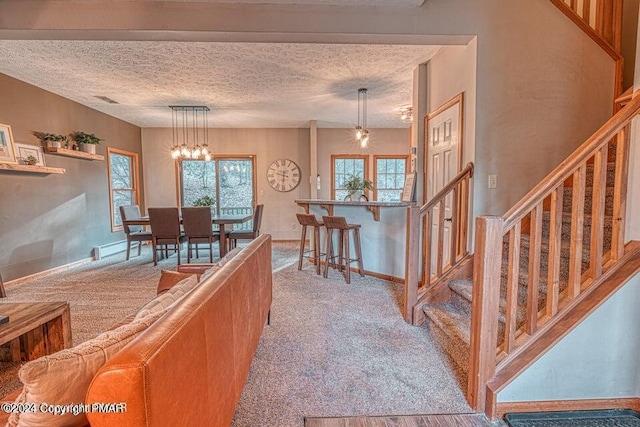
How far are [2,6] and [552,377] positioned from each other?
4527 millimetres

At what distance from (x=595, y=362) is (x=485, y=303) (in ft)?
2.31

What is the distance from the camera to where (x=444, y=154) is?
130 inches

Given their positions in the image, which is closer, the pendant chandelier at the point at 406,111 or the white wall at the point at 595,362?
the white wall at the point at 595,362

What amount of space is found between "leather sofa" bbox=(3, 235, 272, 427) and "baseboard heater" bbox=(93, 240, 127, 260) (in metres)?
4.93

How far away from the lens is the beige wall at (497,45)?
101 inches

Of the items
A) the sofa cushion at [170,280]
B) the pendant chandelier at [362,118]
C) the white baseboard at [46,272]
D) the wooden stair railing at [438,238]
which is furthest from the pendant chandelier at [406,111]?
the white baseboard at [46,272]

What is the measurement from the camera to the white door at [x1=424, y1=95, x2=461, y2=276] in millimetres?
3045

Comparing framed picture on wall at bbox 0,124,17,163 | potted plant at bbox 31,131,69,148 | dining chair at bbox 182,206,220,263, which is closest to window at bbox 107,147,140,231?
potted plant at bbox 31,131,69,148

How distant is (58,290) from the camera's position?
367 centimetres

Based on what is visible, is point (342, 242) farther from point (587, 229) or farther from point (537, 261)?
point (537, 261)

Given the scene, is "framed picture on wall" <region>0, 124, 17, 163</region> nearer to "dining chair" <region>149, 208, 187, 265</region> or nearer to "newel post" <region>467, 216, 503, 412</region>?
"dining chair" <region>149, 208, 187, 265</region>

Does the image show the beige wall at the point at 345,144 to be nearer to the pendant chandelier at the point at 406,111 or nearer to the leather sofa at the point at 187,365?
the pendant chandelier at the point at 406,111

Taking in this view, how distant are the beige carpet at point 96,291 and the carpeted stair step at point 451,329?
269 centimetres

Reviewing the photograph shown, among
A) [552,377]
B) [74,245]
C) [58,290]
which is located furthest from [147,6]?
[74,245]
